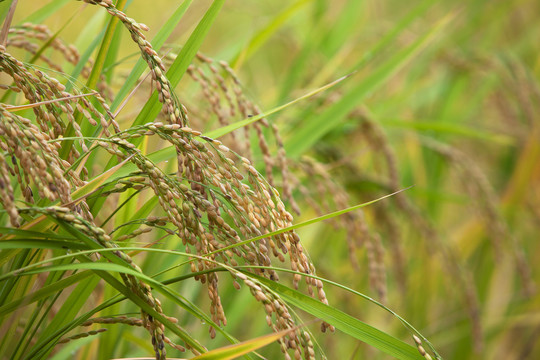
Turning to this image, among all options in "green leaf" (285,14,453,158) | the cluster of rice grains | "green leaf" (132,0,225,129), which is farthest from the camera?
"green leaf" (285,14,453,158)

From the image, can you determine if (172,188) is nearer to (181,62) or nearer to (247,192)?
(247,192)

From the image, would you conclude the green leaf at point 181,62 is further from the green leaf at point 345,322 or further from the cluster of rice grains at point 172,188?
the green leaf at point 345,322

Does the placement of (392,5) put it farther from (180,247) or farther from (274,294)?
(274,294)

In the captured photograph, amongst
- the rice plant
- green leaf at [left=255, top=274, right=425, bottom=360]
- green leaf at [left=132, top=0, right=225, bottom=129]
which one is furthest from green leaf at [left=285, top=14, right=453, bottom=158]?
green leaf at [left=255, top=274, right=425, bottom=360]

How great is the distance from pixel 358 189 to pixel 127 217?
104 centimetres

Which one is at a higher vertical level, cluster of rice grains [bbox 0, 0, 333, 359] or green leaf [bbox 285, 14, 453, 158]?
green leaf [bbox 285, 14, 453, 158]

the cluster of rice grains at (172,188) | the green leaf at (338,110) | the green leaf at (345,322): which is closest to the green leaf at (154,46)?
the cluster of rice grains at (172,188)

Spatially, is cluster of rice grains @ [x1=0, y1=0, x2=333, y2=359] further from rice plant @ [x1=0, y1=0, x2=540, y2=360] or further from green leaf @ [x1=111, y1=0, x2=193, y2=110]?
green leaf @ [x1=111, y1=0, x2=193, y2=110]

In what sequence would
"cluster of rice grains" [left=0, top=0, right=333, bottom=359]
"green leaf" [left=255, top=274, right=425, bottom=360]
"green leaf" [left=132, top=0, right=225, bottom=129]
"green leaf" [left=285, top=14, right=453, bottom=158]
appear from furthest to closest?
"green leaf" [left=285, top=14, right=453, bottom=158] < "green leaf" [left=132, top=0, right=225, bottom=129] < "green leaf" [left=255, top=274, right=425, bottom=360] < "cluster of rice grains" [left=0, top=0, right=333, bottom=359]

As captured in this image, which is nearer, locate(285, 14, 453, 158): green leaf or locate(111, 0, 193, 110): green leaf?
locate(111, 0, 193, 110): green leaf

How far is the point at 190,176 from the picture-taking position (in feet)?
2.55

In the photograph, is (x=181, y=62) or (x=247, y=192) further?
(x=181, y=62)

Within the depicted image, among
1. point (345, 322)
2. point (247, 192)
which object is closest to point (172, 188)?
point (247, 192)

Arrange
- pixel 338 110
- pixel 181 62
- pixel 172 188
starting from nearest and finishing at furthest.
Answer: pixel 172 188
pixel 181 62
pixel 338 110
